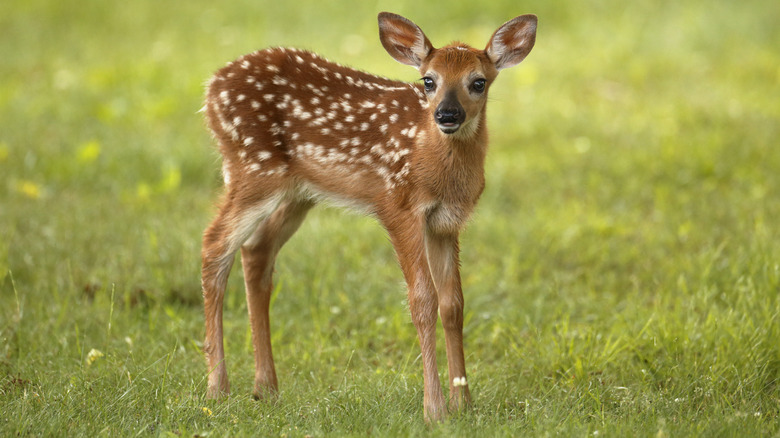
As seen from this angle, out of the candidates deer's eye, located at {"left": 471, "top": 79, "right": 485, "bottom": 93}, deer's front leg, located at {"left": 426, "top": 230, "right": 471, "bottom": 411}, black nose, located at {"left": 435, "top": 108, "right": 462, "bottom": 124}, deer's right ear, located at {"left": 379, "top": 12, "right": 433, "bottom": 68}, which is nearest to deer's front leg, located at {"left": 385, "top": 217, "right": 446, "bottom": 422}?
deer's front leg, located at {"left": 426, "top": 230, "right": 471, "bottom": 411}

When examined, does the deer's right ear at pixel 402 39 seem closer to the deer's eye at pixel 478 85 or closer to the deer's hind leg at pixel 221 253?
the deer's eye at pixel 478 85

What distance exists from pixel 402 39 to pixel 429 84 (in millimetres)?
363

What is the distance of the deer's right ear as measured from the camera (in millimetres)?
4691

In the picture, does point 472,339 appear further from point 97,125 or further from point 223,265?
point 97,125

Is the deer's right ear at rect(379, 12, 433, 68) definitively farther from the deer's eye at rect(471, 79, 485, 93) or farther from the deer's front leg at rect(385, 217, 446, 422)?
the deer's front leg at rect(385, 217, 446, 422)

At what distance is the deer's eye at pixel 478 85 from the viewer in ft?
14.7

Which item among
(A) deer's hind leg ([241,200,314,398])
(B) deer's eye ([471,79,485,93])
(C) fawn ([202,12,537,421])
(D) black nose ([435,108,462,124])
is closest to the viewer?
(D) black nose ([435,108,462,124])

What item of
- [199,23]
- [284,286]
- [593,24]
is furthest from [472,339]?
[199,23]

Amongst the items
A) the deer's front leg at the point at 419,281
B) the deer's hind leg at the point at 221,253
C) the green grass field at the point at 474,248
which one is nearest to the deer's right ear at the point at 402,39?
the deer's front leg at the point at 419,281

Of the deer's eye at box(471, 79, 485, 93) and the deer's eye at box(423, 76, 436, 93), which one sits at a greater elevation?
the deer's eye at box(423, 76, 436, 93)

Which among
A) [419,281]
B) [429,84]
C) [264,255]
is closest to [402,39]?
[429,84]

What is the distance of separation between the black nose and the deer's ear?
54cm

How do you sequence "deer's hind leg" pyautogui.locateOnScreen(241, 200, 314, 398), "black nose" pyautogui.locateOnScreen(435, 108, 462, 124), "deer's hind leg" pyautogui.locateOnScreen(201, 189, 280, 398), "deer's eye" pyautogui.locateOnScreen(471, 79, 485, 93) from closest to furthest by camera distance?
"black nose" pyautogui.locateOnScreen(435, 108, 462, 124), "deer's eye" pyautogui.locateOnScreen(471, 79, 485, 93), "deer's hind leg" pyautogui.locateOnScreen(201, 189, 280, 398), "deer's hind leg" pyautogui.locateOnScreen(241, 200, 314, 398)

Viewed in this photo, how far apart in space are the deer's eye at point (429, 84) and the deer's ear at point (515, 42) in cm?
38
